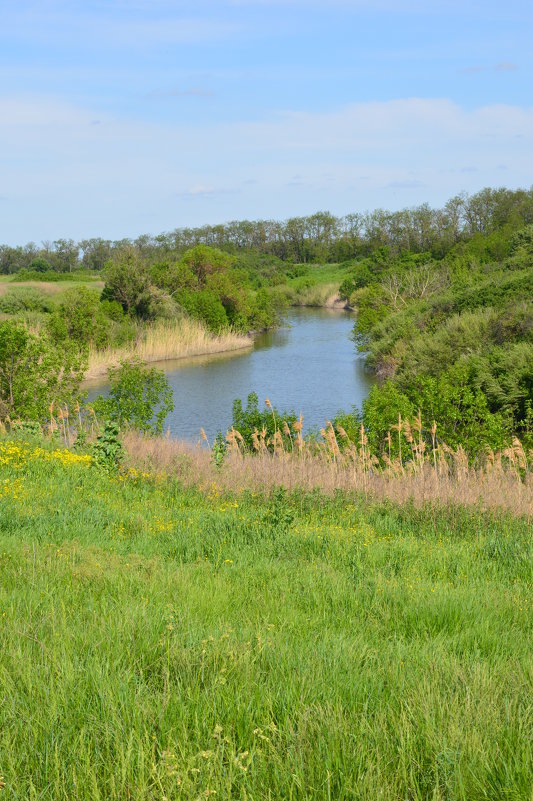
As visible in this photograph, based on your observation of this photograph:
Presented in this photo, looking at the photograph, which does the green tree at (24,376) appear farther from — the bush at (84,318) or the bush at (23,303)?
the bush at (23,303)

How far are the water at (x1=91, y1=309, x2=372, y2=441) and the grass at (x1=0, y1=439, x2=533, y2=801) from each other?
598 inches

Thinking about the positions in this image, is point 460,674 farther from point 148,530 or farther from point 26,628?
point 148,530

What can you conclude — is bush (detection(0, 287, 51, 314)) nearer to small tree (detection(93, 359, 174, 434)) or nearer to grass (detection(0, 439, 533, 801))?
small tree (detection(93, 359, 174, 434))

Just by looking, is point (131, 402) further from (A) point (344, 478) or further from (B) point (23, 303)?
(B) point (23, 303)

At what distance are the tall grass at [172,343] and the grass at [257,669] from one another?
1200 inches

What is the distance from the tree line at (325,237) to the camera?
83.0m

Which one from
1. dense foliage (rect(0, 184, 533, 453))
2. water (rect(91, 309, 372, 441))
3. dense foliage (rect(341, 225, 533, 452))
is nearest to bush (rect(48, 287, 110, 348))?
dense foliage (rect(0, 184, 533, 453))

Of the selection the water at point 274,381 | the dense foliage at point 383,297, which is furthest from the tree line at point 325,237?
the water at point 274,381

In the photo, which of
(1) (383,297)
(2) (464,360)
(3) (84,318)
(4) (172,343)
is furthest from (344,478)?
(1) (383,297)

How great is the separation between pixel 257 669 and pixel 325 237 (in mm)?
115808

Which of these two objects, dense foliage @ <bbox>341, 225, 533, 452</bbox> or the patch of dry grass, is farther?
dense foliage @ <bbox>341, 225, 533, 452</bbox>

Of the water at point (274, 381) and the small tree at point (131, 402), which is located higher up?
A: the small tree at point (131, 402)

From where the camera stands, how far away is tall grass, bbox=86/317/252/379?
3688 centimetres

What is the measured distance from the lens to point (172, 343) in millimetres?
41062
